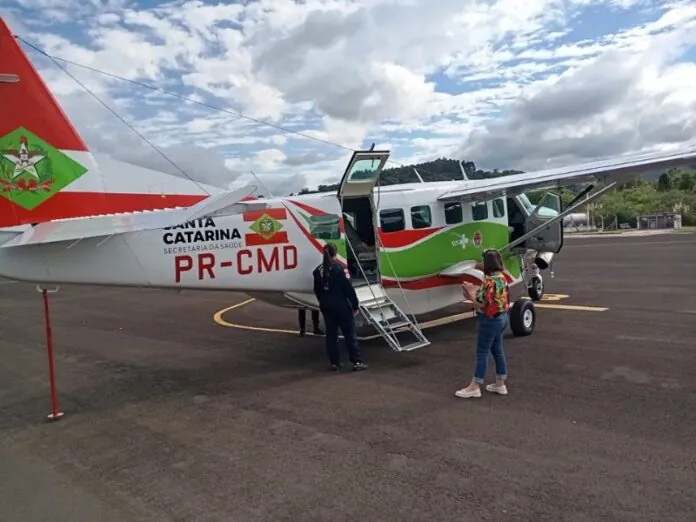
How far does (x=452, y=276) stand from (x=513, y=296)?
9.06 feet

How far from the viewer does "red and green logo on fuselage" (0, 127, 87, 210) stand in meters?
7.59

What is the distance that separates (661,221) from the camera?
6900 cm

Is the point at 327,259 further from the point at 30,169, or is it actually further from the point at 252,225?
the point at 30,169

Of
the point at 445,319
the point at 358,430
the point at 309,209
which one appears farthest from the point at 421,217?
the point at 358,430

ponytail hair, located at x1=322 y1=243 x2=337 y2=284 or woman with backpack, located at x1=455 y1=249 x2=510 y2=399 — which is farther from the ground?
ponytail hair, located at x1=322 y1=243 x2=337 y2=284

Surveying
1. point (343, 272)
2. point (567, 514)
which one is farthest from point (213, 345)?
point (567, 514)

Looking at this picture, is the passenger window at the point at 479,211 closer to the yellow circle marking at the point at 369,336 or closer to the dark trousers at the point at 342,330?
the yellow circle marking at the point at 369,336

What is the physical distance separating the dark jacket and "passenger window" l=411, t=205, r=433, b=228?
2594 mm

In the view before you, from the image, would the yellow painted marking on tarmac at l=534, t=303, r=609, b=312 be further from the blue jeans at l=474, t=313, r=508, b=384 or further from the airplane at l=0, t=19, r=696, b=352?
the blue jeans at l=474, t=313, r=508, b=384

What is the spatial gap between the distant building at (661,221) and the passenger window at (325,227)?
221 feet

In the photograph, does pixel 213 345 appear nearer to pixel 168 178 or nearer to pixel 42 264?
pixel 168 178

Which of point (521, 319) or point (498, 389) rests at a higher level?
point (521, 319)

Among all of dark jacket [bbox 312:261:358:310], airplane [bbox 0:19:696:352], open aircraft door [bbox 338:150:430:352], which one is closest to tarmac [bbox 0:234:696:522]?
open aircraft door [bbox 338:150:430:352]

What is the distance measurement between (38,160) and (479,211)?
8.35m
